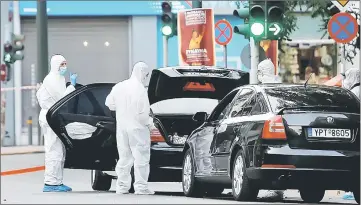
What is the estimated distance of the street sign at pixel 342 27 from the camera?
781 inches

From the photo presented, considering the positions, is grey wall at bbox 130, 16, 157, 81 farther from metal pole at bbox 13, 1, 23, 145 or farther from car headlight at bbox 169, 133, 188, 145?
car headlight at bbox 169, 133, 188, 145

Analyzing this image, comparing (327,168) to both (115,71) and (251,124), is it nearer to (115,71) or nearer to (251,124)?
(251,124)

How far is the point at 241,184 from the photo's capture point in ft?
47.3

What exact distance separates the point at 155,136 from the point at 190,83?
145cm

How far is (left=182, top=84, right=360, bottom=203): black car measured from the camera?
13930mm

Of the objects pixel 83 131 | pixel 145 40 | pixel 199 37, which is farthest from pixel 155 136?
pixel 145 40

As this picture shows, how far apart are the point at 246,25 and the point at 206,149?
729 cm

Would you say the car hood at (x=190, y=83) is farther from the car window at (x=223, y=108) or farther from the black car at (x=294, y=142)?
the black car at (x=294, y=142)

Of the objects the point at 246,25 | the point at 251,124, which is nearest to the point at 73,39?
the point at 246,25

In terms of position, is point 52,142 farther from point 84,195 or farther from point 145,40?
point 145,40

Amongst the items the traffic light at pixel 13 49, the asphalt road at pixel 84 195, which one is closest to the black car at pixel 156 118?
the asphalt road at pixel 84 195

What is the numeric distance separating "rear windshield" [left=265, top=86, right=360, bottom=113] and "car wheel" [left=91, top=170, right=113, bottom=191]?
458cm

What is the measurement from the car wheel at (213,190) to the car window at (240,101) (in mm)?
1395

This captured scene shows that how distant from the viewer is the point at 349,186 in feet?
46.2
